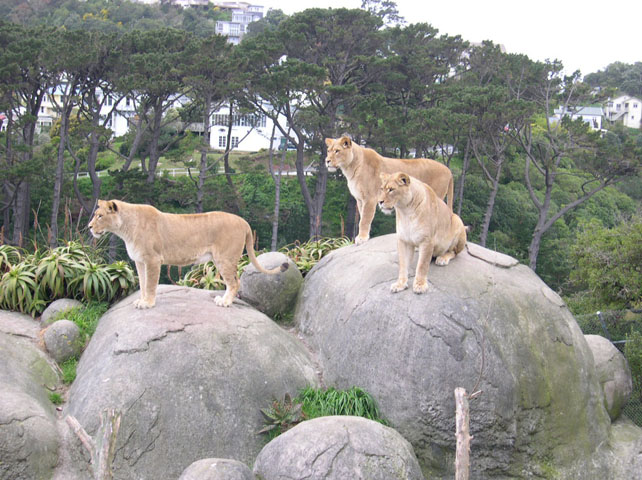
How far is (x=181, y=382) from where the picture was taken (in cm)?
962

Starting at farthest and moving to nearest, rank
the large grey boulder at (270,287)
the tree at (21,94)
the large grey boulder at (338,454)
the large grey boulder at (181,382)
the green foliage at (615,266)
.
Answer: the tree at (21,94) < the green foliage at (615,266) < the large grey boulder at (270,287) < the large grey boulder at (181,382) < the large grey boulder at (338,454)

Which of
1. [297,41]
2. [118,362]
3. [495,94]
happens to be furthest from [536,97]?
[118,362]

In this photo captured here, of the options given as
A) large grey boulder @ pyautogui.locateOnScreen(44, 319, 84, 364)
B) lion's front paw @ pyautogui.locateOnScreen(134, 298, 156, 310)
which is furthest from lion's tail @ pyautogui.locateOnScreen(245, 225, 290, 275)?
large grey boulder @ pyautogui.locateOnScreen(44, 319, 84, 364)

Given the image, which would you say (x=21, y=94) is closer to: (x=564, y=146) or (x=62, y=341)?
(x=62, y=341)

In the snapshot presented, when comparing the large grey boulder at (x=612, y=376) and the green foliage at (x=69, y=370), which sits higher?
the large grey boulder at (x=612, y=376)

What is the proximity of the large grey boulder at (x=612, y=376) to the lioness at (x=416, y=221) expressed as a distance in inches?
154

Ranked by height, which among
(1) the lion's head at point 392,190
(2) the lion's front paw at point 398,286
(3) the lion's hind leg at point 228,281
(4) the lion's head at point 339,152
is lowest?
(3) the lion's hind leg at point 228,281

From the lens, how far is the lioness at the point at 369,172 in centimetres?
1180

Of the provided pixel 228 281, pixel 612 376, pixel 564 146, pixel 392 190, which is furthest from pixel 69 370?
pixel 564 146

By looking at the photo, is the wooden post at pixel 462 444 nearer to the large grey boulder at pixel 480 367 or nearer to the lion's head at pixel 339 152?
the large grey boulder at pixel 480 367

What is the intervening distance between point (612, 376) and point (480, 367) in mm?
3523

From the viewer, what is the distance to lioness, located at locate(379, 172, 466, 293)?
9.57 metres

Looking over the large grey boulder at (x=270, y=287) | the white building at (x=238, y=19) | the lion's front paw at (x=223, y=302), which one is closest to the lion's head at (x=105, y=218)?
the lion's front paw at (x=223, y=302)

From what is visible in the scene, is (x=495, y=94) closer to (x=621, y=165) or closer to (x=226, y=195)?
(x=621, y=165)
